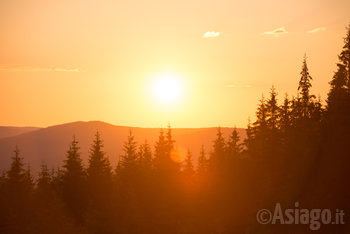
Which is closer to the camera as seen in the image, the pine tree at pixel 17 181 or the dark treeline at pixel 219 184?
the dark treeline at pixel 219 184

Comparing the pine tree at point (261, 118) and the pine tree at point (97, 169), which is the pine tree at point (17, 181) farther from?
the pine tree at point (261, 118)

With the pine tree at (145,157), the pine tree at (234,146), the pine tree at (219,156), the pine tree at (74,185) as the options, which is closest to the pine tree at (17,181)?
the pine tree at (74,185)

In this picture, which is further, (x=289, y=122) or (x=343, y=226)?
(x=289, y=122)

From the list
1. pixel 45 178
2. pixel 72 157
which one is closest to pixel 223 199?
pixel 72 157

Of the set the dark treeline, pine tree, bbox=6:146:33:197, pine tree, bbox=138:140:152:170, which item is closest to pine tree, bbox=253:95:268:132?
the dark treeline

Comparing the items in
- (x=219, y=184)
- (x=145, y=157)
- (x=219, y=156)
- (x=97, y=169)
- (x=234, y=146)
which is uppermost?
(x=234, y=146)

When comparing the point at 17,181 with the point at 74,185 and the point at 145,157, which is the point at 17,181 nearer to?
the point at 74,185

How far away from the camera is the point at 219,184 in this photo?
49.1m

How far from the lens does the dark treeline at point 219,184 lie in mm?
37844

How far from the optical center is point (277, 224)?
125ft

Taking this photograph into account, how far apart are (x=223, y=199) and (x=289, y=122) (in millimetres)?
10054

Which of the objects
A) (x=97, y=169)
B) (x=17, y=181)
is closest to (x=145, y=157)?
(x=97, y=169)

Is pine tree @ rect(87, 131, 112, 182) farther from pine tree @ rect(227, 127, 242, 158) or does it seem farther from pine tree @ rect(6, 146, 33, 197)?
pine tree @ rect(227, 127, 242, 158)

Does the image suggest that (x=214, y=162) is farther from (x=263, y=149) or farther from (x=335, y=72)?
(x=335, y=72)
